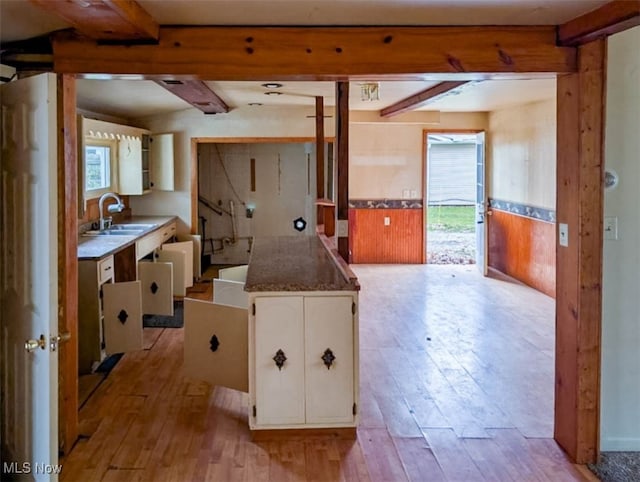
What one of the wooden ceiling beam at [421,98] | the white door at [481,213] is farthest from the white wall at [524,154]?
the wooden ceiling beam at [421,98]

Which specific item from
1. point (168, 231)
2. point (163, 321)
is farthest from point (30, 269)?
point (168, 231)

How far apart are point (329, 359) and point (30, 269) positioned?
1.55 metres

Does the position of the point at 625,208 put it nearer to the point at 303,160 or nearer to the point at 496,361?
the point at 496,361

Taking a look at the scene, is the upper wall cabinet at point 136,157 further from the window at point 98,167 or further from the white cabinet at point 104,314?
the white cabinet at point 104,314

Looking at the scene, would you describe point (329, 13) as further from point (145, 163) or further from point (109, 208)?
point (145, 163)

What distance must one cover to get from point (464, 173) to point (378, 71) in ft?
30.8

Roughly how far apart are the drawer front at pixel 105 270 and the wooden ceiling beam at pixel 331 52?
185cm

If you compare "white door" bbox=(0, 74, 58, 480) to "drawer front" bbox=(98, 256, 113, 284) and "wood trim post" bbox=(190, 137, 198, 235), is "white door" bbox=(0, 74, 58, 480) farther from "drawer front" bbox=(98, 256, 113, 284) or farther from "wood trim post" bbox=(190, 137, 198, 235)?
"wood trim post" bbox=(190, 137, 198, 235)

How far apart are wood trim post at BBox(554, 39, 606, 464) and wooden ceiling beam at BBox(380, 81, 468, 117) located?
1.96 m

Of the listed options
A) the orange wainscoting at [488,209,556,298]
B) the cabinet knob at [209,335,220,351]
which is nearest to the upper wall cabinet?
the cabinet knob at [209,335,220,351]

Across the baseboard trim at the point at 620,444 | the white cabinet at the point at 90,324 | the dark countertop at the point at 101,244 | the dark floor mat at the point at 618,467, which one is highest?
the dark countertop at the point at 101,244

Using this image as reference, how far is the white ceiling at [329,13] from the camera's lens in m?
2.54

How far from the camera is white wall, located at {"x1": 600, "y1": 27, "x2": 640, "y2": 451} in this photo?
296cm

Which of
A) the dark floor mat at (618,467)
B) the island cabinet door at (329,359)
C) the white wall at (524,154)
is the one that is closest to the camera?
the dark floor mat at (618,467)
